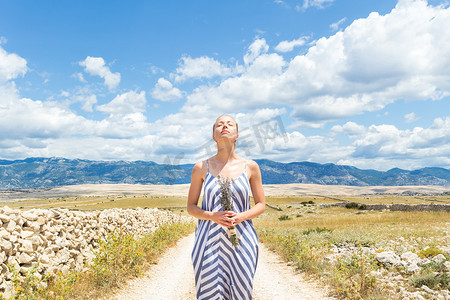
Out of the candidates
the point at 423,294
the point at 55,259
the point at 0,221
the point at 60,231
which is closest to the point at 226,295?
the point at 423,294

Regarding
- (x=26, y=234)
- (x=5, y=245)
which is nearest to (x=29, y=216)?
(x=26, y=234)

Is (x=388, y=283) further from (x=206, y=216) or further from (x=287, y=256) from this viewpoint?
(x=206, y=216)

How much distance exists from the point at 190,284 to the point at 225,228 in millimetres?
7132

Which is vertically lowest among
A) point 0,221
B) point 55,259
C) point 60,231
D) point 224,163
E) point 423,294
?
point 423,294

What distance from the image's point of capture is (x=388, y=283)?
24.7ft

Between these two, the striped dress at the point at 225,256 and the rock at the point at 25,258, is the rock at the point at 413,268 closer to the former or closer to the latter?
the striped dress at the point at 225,256

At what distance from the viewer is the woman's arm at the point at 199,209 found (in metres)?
2.99

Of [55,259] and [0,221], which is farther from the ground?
[0,221]

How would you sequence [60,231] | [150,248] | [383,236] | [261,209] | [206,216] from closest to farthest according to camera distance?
[206,216] < [261,209] < [60,231] < [150,248] < [383,236]

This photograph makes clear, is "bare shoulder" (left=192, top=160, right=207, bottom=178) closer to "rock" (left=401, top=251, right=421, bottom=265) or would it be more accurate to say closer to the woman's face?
the woman's face

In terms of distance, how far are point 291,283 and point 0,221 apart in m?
8.16

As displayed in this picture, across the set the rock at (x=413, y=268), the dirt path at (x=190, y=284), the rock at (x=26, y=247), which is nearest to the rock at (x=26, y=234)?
the rock at (x=26, y=247)

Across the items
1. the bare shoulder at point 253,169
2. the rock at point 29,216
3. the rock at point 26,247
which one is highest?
the bare shoulder at point 253,169

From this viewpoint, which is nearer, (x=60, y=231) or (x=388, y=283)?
(x=388, y=283)
